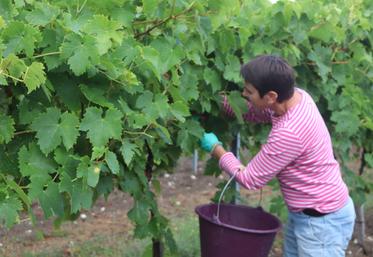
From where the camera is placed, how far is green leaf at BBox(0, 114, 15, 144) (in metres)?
1.97

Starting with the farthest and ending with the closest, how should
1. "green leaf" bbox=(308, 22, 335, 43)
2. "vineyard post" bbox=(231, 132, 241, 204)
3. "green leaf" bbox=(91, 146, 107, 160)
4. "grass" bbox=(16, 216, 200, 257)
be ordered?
"grass" bbox=(16, 216, 200, 257)
"vineyard post" bbox=(231, 132, 241, 204)
"green leaf" bbox=(308, 22, 335, 43)
"green leaf" bbox=(91, 146, 107, 160)

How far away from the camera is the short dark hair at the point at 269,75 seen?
271 cm

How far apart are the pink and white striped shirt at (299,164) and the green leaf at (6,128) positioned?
1232mm

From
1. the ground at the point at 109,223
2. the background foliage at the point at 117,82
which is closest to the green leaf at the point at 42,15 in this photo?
the background foliage at the point at 117,82

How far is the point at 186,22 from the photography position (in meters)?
2.57

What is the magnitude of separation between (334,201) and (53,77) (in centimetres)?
154

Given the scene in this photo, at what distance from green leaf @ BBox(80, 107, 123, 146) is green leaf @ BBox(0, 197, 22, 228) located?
31 centimetres

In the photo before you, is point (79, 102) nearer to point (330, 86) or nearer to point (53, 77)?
point (53, 77)

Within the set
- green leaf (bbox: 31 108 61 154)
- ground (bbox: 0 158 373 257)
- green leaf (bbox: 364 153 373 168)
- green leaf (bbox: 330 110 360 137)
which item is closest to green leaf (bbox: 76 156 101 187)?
green leaf (bbox: 31 108 61 154)

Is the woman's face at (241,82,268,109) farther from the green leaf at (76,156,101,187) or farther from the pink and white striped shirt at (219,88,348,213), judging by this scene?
the green leaf at (76,156,101,187)

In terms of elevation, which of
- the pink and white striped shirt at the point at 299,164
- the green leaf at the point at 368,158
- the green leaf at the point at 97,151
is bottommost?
the green leaf at the point at 368,158

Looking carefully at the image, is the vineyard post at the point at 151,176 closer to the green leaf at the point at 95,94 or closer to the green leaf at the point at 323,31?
the green leaf at the point at 95,94

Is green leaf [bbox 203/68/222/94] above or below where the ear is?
above

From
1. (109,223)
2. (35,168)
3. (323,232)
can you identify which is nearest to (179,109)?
(35,168)
